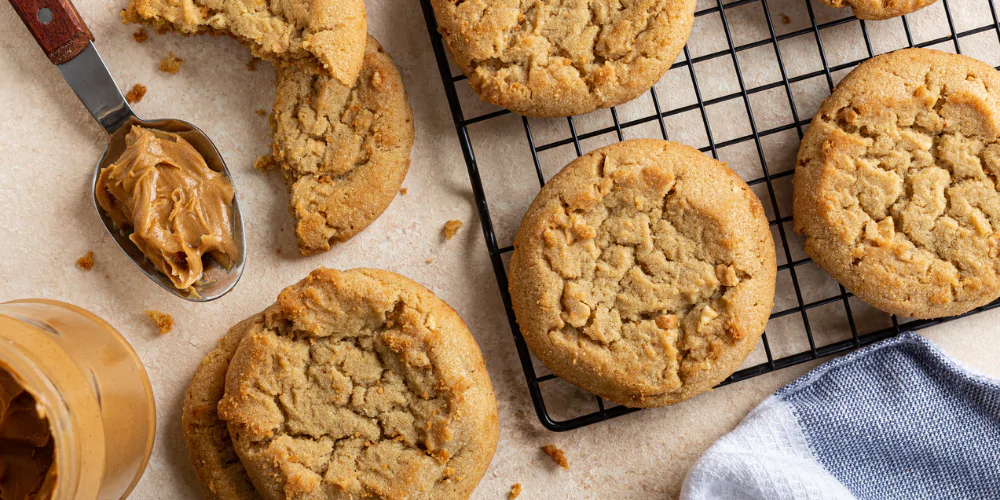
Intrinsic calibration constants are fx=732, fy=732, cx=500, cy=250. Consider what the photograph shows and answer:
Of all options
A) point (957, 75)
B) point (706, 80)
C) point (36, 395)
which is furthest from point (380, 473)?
point (957, 75)

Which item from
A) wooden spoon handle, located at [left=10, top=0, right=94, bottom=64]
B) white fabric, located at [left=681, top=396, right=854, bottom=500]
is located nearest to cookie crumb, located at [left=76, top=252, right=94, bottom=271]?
wooden spoon handle, located at [left=10, top=0, right=94, bottom=64]

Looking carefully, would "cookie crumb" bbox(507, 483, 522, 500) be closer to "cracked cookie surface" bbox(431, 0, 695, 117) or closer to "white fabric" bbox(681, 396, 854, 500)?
"white fabric" bbox(681, 396, 854, 500)

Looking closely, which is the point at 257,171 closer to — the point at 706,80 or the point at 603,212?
the point at 603,212

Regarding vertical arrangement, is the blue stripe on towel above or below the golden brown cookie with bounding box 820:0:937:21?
below

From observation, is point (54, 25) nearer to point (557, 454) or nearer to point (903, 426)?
point (557, 454)

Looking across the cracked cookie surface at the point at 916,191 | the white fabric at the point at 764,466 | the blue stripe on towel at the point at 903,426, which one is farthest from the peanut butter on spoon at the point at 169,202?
the blue stripe on towel at the point at 903,426

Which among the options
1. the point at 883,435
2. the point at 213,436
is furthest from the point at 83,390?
the point at 883,435
